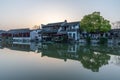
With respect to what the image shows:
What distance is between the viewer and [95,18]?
29375mm

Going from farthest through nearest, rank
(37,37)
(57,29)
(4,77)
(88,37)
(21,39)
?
1. (21,39)
2. (37,37)
3. (57,29)
4. (88,37)
5. (4,77)

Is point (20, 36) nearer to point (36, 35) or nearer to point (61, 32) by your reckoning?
point (36, 35)

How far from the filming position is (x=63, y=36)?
30.8m

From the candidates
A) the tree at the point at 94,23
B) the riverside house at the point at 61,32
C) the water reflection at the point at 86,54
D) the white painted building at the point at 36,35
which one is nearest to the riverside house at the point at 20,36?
the white painted building at the point at 36,35

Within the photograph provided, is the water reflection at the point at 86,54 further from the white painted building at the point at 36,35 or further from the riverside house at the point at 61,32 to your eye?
the white painted building at the point at 36,35

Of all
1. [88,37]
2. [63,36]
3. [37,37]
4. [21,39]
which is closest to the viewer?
[88,37]

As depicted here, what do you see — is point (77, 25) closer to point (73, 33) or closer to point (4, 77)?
point (73, 33)

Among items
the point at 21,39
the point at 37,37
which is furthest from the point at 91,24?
the point at 21,39

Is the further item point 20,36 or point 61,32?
point 20,36

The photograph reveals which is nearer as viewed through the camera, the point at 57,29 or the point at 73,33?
the point at 73,33

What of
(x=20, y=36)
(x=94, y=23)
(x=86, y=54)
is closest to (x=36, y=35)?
(x=20, y=36)

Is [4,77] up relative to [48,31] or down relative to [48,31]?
down

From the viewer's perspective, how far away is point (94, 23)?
2916 centimetres

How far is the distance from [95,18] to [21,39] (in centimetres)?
1938
